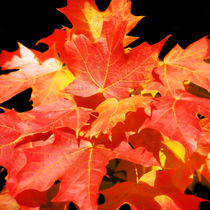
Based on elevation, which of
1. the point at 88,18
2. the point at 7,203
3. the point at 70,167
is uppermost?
the point at 88,18

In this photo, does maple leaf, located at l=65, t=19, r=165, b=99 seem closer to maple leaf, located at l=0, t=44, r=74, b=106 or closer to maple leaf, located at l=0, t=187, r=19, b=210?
maple leaf, located at l=0, t=44, r=74, b=106

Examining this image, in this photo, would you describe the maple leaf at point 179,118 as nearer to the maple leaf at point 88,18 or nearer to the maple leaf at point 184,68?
the maple leaf at point 184,68

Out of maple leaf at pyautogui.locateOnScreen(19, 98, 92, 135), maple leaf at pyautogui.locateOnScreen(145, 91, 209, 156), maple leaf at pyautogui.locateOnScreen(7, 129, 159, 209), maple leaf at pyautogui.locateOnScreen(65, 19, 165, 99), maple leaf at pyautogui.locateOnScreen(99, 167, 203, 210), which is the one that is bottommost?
maple leaf at pyautogui.locateOnScreen(99, 167, 203, 210)

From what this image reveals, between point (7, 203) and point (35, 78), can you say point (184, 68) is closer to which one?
point (35, 78)

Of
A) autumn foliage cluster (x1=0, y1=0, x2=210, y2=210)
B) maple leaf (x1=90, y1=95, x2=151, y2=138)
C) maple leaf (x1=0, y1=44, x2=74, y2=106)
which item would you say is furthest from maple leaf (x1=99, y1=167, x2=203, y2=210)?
maple leaf (x1=0, y1=44, x2=74, y2=106)

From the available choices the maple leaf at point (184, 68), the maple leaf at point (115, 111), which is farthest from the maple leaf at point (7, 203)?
the maple leaf at point (184, 68)

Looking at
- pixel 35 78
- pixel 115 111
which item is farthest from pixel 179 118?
pixel 35 78
